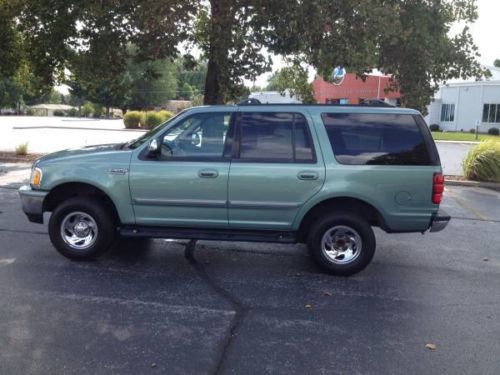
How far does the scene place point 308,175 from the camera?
18.8 feet

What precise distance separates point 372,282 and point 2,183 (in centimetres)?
955

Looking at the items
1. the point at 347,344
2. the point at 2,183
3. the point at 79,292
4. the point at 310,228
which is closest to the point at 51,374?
the point at 79,292

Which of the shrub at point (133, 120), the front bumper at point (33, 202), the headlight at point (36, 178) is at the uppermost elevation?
the shrub at point (133, 120)

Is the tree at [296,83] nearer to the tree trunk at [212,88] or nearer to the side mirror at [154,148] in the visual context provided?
the tree trunk at [212,88]

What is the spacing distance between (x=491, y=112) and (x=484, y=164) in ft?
104

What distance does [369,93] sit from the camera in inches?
1662

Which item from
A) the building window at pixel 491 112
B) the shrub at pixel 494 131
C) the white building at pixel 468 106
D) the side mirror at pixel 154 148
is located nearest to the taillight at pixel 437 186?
the side mirror at pixel 154 148

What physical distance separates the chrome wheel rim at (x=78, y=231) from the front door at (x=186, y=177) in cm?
63

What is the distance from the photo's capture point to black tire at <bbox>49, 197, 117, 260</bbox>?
19.8 ft

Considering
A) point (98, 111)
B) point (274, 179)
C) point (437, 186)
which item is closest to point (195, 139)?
point (274, 179)

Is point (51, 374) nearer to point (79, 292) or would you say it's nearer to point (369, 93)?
point (79, 292)

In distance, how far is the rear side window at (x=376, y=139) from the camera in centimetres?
579

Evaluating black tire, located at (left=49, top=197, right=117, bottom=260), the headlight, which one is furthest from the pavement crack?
the headlight

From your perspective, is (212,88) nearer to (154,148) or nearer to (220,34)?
(220,34)
